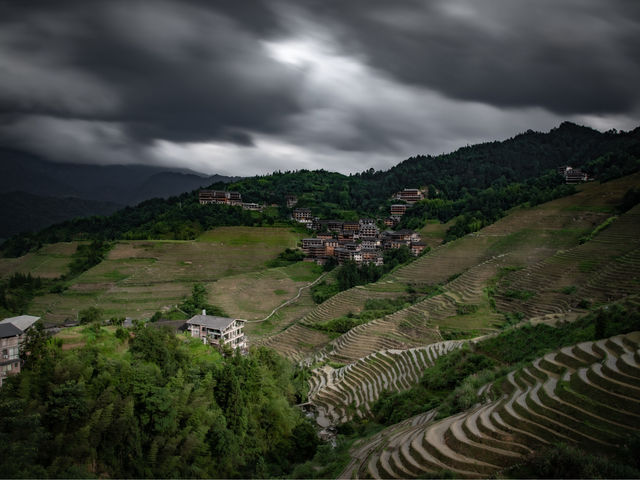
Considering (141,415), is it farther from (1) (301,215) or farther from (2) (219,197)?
(2) (219,197)

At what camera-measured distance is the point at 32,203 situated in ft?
410

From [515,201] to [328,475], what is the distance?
55.8 metres

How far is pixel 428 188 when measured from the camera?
8462 cm

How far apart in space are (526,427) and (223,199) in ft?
238

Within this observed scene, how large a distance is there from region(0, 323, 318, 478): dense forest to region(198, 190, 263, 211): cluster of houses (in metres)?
62.2

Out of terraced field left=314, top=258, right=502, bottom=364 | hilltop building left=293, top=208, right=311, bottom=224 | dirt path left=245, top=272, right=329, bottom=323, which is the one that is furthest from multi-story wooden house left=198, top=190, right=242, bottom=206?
terraced field left=314, top=258, right=502, bottom=364

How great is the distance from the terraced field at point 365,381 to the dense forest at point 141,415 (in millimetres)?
3971

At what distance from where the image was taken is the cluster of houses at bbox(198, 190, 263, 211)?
77.2m

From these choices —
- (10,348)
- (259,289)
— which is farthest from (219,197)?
(10,348)

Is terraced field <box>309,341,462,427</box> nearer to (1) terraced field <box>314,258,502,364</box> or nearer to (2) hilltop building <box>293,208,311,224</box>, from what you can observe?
(1) terraced field <box>314,258,502,364</box>

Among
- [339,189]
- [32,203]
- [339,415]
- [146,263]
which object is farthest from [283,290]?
[32,203]

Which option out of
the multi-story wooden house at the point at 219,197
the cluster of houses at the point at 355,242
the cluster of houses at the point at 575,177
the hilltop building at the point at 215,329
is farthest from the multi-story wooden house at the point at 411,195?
the hilltop building at the point at 215,329

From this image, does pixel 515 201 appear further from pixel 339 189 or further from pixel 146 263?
pixel 146 263

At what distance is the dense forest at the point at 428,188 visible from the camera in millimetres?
60906
